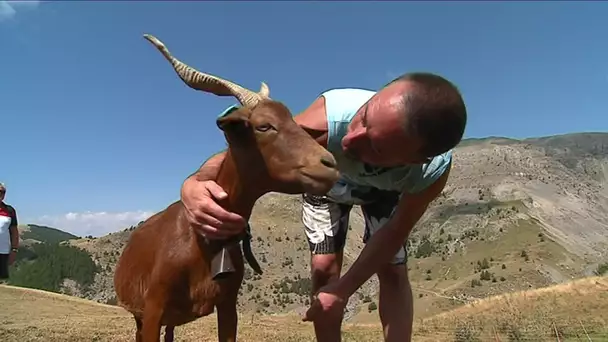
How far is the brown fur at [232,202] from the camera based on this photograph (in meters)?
3.74

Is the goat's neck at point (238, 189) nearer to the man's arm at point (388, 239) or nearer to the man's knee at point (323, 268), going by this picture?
the man's knee at point (323, 268)

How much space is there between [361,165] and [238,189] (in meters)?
0.95

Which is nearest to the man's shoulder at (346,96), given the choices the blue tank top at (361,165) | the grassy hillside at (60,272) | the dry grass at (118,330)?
the blue tank top at (361,165)

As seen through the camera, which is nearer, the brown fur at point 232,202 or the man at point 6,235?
the brown fur at point 232,202

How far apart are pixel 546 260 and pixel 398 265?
61322mm

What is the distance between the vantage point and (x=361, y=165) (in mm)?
3850

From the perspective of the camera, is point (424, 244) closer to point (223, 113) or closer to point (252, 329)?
point (252, 329)

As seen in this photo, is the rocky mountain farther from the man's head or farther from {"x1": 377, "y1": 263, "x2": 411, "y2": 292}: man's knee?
the man's head

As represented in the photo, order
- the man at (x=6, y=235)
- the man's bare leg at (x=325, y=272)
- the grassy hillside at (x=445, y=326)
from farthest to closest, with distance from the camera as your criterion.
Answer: the man at (x=6, y=235), the grassy hillside at (x=445, y=326), the man's bare leg at (x=325, y=272)

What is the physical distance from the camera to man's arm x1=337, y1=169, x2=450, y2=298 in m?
3.49

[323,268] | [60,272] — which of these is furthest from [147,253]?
[60,272]

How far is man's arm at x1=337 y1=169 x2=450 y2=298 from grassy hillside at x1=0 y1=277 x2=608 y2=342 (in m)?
2.79

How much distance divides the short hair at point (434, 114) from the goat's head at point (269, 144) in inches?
33.9

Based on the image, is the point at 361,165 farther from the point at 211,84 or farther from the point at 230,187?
the point at 211,84
